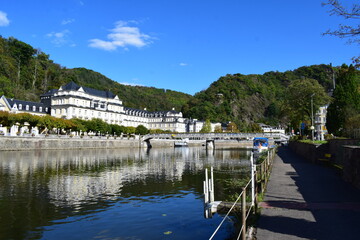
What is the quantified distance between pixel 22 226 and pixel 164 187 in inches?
465

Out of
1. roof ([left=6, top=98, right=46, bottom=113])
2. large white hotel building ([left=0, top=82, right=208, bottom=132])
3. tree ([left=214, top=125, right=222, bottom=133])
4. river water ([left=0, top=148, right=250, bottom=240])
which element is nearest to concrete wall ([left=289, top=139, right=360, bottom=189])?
river water ([left=0, top=148, right=250, bottom=240])

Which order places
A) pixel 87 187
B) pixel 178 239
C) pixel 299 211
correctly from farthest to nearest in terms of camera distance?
pixel 87 187 → pixel 178 239 → pixel 299 211

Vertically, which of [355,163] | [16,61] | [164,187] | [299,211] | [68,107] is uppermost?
[16,61]

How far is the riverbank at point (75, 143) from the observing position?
6096 cm

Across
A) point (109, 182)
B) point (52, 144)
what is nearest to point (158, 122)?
point (52, 144)

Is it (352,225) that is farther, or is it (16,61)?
(16,61)

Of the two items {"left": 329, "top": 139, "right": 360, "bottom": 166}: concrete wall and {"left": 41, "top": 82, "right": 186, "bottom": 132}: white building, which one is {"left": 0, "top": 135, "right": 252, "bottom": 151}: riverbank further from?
{"left": 329, "top": 139, "right": 360, "bottom": 166}: concrete wall

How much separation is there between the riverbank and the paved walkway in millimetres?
58417

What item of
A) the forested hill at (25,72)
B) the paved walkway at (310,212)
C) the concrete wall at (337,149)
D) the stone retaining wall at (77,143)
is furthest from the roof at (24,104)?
the paved walkway at (310,212)

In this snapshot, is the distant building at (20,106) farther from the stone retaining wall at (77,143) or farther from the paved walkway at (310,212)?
the paved walkway at (310,212)

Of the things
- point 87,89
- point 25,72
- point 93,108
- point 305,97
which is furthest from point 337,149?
point 25,72

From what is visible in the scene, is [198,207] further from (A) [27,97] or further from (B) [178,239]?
→ (A) [27,97]

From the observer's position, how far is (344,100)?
53.1 meters

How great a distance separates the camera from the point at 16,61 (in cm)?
12300
